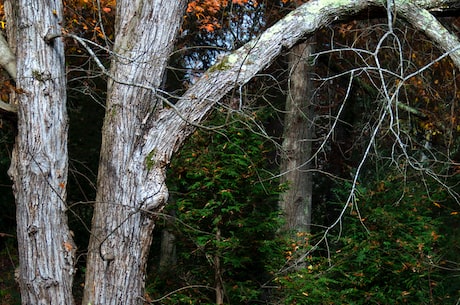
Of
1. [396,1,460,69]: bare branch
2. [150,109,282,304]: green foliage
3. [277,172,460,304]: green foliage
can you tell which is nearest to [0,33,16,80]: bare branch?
[150,109,282,304]: green foliage

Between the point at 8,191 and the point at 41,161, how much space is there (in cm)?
933

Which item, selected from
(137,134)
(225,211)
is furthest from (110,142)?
(225,211)

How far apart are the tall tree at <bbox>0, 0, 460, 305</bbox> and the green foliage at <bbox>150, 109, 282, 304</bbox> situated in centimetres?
227

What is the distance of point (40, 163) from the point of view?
15.8ft

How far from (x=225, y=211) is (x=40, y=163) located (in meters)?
3.15

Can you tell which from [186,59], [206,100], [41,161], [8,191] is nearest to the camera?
[41,161]

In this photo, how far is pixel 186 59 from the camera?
1195 centimetres

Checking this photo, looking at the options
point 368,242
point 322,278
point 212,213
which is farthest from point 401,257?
point 212,213

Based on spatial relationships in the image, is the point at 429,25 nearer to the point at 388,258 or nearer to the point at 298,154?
the point at 388,258

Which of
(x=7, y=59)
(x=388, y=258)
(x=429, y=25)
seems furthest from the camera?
(x=388, y=258)

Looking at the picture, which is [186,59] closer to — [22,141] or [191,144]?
[191,144]

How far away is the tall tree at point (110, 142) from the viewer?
4801 millimetres

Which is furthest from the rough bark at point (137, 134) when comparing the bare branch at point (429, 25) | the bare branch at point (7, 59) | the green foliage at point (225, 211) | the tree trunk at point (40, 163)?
the green foliage at point (225, 211)

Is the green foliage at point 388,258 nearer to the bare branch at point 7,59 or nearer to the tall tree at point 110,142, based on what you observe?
the tall tree at point 110,142
